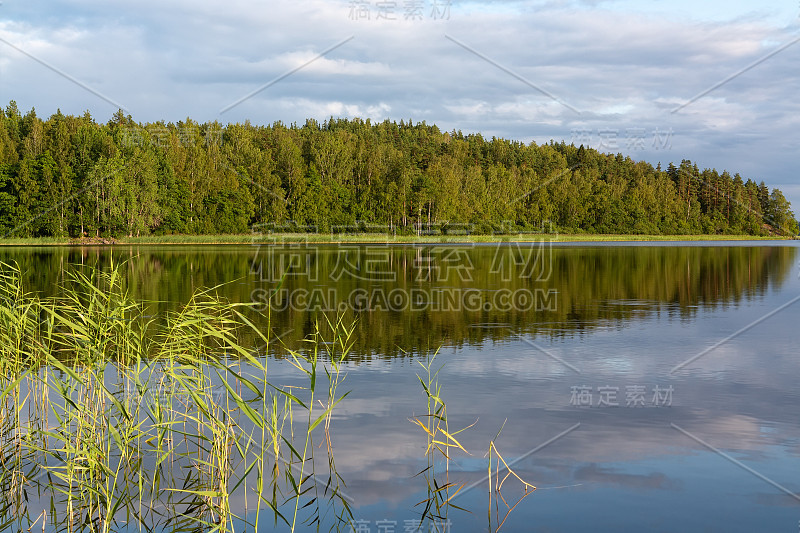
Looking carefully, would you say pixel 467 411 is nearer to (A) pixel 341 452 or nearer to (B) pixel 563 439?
(B) pixel 563 439

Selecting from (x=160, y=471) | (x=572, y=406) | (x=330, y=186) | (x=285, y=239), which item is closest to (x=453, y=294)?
(x=572, y=406)

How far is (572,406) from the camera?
10.4 metres

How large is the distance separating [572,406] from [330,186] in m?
100

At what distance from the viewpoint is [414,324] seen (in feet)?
61.3

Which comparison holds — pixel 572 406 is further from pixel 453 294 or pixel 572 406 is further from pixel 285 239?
pixel 285 239

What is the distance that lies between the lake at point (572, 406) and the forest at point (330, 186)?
212 feet

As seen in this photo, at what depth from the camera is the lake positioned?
6.91m

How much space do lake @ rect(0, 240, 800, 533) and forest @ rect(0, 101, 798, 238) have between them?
212ft

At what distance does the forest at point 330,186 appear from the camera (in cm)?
8225

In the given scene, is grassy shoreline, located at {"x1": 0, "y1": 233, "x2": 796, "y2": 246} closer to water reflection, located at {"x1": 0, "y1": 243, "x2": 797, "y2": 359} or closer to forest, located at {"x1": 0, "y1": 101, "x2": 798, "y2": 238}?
forest, located at {"x1": 0, "y1": 101, "x2": 798, "y2": 238}

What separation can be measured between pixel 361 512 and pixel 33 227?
84.0 m

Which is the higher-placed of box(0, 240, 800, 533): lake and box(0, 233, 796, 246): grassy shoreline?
box(0, 233, 796, 246): grassy shoreline

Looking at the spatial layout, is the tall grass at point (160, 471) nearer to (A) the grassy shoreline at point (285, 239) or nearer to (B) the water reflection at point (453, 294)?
(B) the water reflection at point (453, 294)

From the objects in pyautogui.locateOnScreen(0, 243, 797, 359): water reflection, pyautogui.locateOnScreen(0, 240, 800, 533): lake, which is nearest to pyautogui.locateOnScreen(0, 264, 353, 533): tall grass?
pyautogui.locateOnScreen(0, 240, 800, 533): lake
